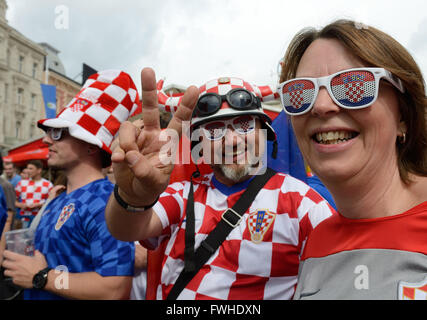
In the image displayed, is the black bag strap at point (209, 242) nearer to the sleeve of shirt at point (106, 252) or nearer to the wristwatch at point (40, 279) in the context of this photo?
the sleeve of shirt at point (106, 252)

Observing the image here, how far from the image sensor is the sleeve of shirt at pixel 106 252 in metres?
1.79

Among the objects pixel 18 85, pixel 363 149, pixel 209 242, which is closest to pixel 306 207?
pixel 209 242

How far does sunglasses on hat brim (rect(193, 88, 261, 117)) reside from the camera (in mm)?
1918

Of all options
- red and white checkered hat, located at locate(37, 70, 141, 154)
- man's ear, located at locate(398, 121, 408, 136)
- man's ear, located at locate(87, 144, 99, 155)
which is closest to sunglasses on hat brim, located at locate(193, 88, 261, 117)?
red and white checkered hat, located at locate(37, 70, 141, 154)

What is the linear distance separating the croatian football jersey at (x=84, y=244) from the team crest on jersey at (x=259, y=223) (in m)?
0.72

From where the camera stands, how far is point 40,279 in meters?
1.80

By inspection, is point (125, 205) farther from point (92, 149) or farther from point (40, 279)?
point (92, 149)

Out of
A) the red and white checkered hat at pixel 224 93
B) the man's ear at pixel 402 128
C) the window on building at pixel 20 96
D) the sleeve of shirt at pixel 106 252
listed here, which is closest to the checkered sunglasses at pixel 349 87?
the man's ear at pixel 402 128

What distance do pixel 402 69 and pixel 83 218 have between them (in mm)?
1681

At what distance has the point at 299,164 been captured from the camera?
2561 millimetres

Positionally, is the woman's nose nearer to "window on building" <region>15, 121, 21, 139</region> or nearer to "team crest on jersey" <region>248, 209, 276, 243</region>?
"team crest on jersey" <region>248, 209, 276, 243</region>

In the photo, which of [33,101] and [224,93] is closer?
[224,93]

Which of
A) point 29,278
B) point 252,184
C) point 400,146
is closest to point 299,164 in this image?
point 252,184

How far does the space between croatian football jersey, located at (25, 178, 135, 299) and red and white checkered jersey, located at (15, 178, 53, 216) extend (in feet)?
13.6
